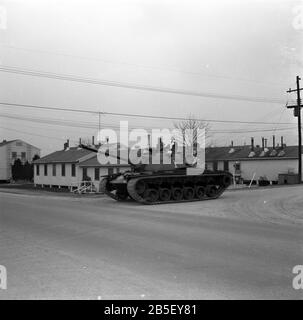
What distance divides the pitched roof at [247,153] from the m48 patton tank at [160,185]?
25.5 metres

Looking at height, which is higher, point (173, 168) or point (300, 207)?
point (173, 168)

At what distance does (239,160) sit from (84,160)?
60.2ft

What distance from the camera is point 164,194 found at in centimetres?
2145

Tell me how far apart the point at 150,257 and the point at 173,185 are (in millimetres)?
14578

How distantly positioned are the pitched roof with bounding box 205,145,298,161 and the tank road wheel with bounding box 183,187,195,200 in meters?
26.6

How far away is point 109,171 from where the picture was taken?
41.3 meters

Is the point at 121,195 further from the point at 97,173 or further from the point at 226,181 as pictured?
the point at 97,173

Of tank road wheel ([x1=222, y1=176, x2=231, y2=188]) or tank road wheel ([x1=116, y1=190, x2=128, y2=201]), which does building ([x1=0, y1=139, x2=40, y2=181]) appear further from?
tank road wheel ([x1=222, y1=176, x2=231, y2=188])

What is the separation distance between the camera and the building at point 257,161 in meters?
47.0

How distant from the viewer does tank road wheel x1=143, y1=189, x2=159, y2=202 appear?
2064 cm

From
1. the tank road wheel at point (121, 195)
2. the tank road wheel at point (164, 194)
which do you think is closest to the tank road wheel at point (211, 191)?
the tank road wheel at point (164, 194)
